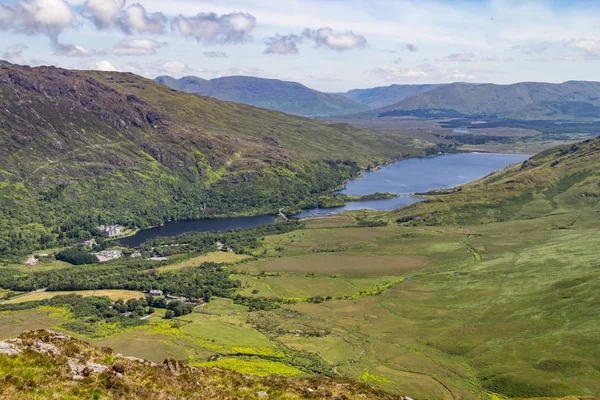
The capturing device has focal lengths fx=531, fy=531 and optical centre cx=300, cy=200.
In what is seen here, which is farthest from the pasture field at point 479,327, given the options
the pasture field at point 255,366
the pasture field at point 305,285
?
the pasture field at point 255,366

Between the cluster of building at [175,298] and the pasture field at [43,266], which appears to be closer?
the cluster of building at [175,298]

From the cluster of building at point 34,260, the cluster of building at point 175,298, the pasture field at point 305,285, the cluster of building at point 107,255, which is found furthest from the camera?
the cluster of building at point 107,255

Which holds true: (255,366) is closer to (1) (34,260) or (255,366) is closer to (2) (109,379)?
(2) (109,379)

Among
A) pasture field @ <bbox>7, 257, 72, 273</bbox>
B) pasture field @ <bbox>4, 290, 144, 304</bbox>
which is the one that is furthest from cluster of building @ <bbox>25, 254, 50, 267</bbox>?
pasture field @ <bbox>4, 290, 144, 304</bbox>

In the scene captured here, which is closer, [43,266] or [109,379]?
[109,379]

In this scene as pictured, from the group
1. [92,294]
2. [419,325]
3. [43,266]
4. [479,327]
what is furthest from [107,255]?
[479,327]

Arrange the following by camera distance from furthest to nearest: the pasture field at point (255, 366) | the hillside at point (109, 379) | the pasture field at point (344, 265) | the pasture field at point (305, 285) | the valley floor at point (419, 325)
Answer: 1. the pasture field at point (344, 265)
2. the pasture field at point (305, 285)
3. the pasture field at point (255, 366)
4. the valley floor at point (419, 325)
5. the hillside at point (109, 379)

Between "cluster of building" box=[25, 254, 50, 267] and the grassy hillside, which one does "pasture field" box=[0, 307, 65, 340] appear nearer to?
the grassy hillside

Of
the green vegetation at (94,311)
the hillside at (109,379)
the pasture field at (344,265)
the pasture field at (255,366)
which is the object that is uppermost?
the hillside at (109,379)

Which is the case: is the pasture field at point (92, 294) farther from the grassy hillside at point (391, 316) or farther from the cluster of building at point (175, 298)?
the grassy hillside at point (391, 316)
